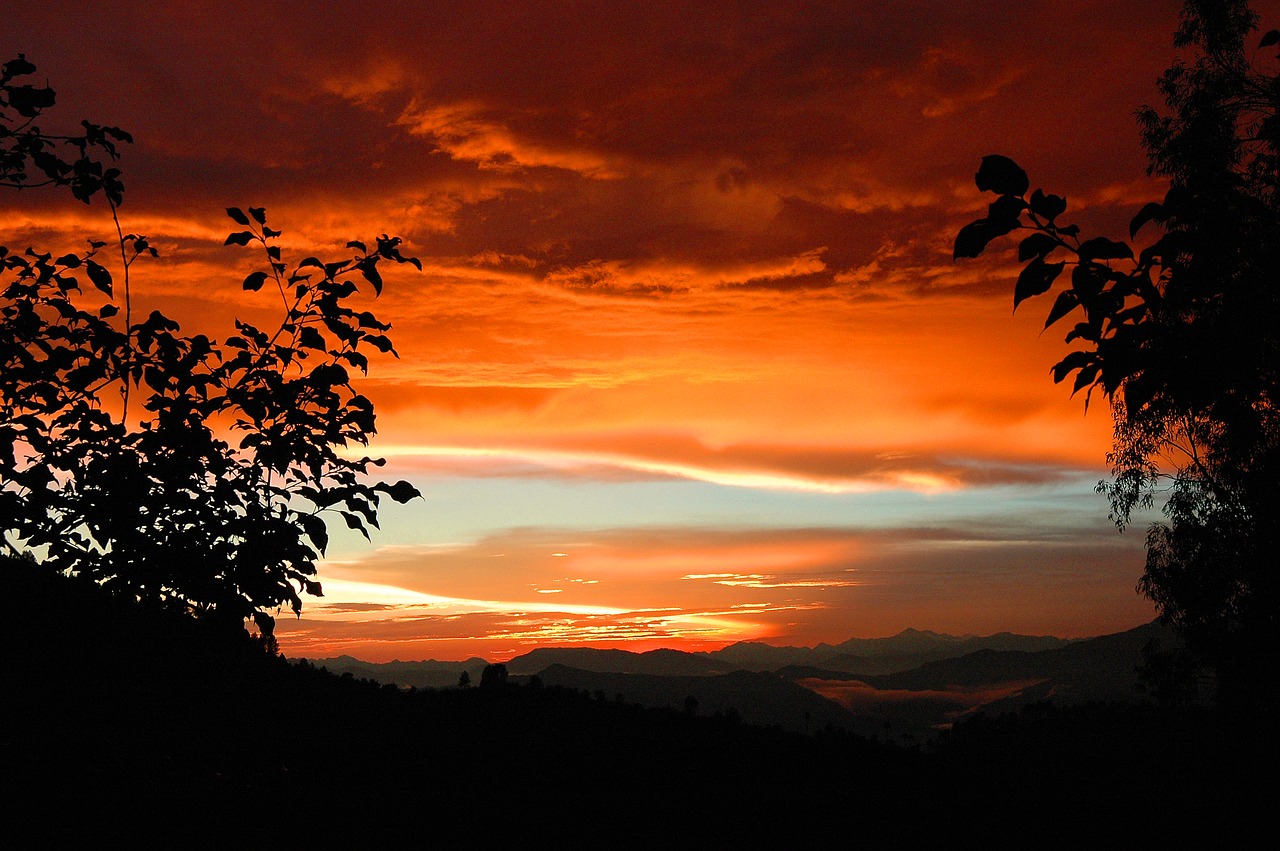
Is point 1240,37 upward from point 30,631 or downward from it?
upward

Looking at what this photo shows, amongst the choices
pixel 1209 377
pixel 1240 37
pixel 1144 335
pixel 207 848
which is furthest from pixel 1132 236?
pixel 1240 37

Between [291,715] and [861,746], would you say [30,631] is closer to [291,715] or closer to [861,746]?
[291,715]

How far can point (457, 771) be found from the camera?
1184 centimetres

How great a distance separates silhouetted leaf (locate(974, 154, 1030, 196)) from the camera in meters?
3.52

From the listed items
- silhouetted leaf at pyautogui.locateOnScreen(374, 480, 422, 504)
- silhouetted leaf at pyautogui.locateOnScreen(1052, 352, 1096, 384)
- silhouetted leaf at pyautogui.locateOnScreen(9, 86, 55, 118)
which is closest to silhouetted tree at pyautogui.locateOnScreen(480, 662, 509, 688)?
silhouetted leaf at pyautogui.locateOnScreen(374, 480, 422, 504)

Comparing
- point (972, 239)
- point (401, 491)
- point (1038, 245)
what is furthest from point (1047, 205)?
point (401, 491)

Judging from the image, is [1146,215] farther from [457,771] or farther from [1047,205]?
[457,771]

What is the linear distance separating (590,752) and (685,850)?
3725 mm

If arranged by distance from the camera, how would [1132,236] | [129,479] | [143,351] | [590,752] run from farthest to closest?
1. [590,752]
2. [143,351]
3. [129,479]
4. [1132,236]

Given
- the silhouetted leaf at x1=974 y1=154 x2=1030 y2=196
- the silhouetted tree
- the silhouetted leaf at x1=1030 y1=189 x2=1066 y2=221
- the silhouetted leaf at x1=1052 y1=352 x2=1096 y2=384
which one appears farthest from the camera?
the silhouetted tree

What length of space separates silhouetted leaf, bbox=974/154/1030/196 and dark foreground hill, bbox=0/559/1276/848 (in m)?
8.13

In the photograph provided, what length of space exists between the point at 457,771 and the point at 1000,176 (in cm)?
1043

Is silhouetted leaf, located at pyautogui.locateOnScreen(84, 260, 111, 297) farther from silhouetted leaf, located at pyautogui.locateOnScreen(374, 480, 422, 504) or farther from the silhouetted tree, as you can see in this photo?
the silhouetted tree

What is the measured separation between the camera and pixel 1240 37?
39031 mm
